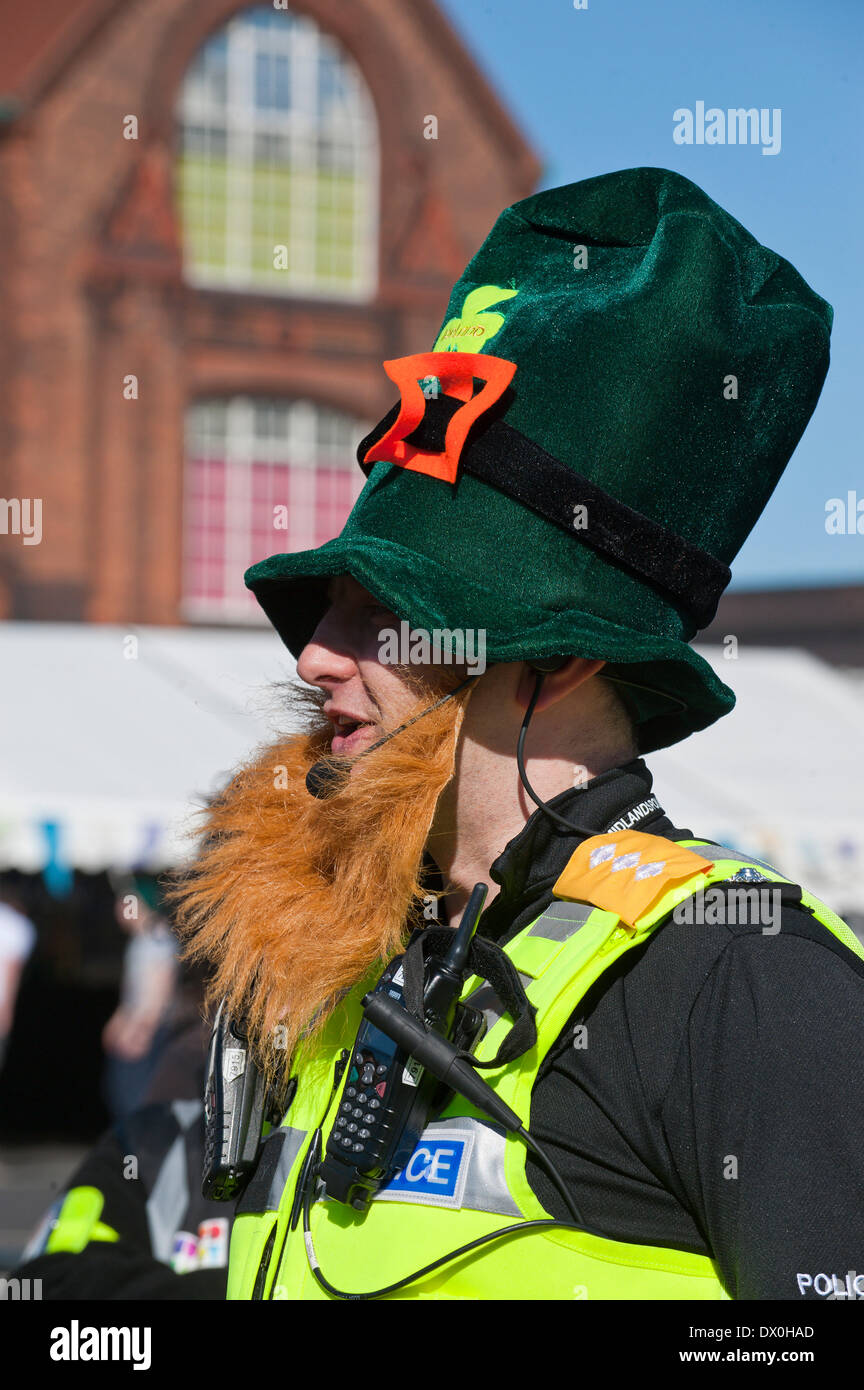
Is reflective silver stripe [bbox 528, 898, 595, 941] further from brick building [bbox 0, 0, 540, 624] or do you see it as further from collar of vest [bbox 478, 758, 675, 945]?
brick building [bbox 0, 0, 540, 624]

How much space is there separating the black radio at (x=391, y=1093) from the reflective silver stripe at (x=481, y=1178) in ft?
0.14

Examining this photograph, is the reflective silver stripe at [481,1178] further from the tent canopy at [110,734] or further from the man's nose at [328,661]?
the tent canopy at [110,734]

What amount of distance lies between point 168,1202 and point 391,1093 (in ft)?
5.44

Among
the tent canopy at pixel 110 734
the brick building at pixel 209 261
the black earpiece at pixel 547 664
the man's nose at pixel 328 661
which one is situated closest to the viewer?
the black earpiece at pixel 547 664

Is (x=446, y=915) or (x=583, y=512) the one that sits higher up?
(x=583, y=512)

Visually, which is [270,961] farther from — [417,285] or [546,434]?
[417,285]

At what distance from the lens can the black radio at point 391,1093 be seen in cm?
161

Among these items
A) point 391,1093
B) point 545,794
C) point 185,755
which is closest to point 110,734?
point 185,755

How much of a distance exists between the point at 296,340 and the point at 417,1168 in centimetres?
1348

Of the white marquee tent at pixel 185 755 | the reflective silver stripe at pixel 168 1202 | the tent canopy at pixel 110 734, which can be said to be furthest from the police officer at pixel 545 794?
the white marquee tent at pixel 185 755

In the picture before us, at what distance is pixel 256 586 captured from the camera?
2.02 metres

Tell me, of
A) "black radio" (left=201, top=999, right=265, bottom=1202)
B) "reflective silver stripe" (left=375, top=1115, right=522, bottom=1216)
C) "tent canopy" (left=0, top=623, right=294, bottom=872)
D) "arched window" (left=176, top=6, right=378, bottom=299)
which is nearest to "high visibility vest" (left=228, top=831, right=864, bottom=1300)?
"reflective silver stripe" (left=375, top=1115, right=522, bottom=1216)

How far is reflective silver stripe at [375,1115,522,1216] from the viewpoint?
4.97ft
